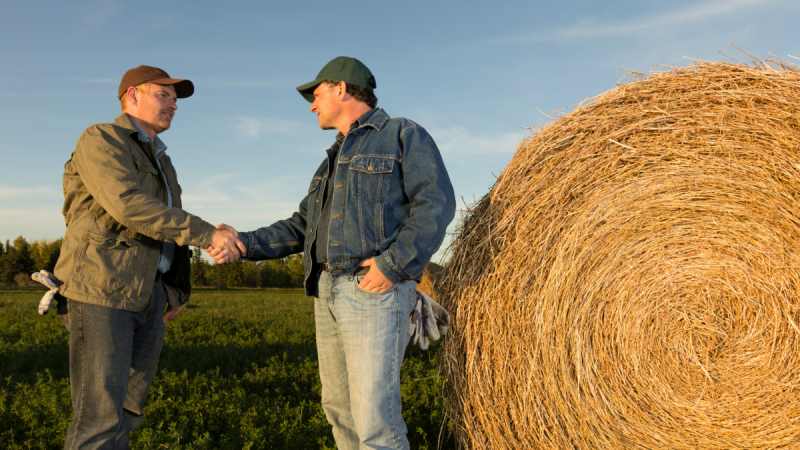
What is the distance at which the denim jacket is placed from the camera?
8.26 feet

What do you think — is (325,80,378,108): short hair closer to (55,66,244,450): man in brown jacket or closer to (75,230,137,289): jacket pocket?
(55,66,244,450): man in brown jacket

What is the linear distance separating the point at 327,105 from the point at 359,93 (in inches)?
8.0

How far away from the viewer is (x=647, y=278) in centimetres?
331

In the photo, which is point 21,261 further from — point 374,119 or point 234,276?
point 374,119

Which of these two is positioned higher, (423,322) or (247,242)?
(247,242)

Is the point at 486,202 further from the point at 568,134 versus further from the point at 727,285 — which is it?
the point at 727,285

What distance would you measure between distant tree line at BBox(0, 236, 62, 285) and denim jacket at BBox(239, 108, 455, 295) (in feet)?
158

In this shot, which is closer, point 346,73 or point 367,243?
point 367,243

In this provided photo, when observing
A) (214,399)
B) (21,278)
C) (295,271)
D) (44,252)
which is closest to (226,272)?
(295,271)

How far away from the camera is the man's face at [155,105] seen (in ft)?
10.8

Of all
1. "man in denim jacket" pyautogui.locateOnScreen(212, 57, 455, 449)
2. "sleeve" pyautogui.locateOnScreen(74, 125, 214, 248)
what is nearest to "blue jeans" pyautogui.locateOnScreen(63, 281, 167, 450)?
"sleeve" pyautogui.locateOnScreen(74, 125, 214, 248)

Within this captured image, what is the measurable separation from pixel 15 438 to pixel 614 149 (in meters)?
4.89

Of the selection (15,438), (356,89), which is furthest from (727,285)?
(15,438)

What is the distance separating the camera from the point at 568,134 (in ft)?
11.3
